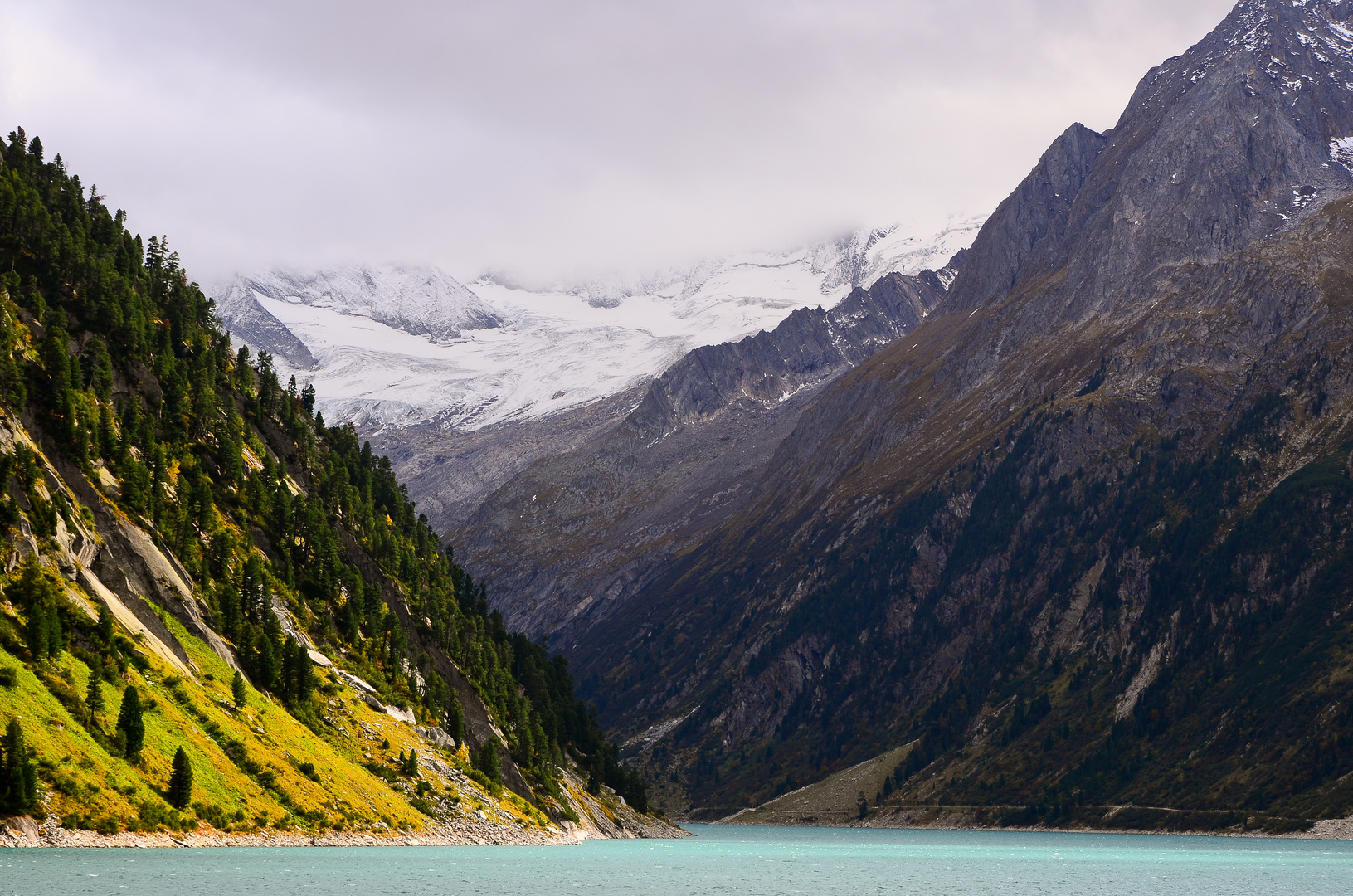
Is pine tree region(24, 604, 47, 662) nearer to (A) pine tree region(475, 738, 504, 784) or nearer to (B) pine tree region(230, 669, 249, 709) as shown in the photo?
(B) pine tree region(230, 669, 249, 709)

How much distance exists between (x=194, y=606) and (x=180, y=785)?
26.2 metres

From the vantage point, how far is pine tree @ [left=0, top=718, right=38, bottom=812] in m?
68.2

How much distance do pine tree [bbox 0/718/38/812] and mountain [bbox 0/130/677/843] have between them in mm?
148

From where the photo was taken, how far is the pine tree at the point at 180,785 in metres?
81.2

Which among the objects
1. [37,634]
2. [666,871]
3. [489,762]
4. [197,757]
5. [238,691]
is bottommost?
[666,871]

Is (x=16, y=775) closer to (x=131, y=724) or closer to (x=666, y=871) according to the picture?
(x=131, y=724)

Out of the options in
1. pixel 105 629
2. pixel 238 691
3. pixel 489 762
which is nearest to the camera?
pixel 105 629

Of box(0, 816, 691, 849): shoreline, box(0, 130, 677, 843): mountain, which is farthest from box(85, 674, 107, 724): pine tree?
box(0, 816, 691, 849): shoreline

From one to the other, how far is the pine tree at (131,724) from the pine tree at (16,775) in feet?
27.1

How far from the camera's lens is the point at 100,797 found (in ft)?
247

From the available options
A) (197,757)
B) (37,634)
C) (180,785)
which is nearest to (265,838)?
(197,757)

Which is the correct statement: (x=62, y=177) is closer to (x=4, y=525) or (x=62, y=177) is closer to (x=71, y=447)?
(x=71, y=447)

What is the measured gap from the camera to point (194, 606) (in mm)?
105125

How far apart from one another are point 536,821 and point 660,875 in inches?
1313
